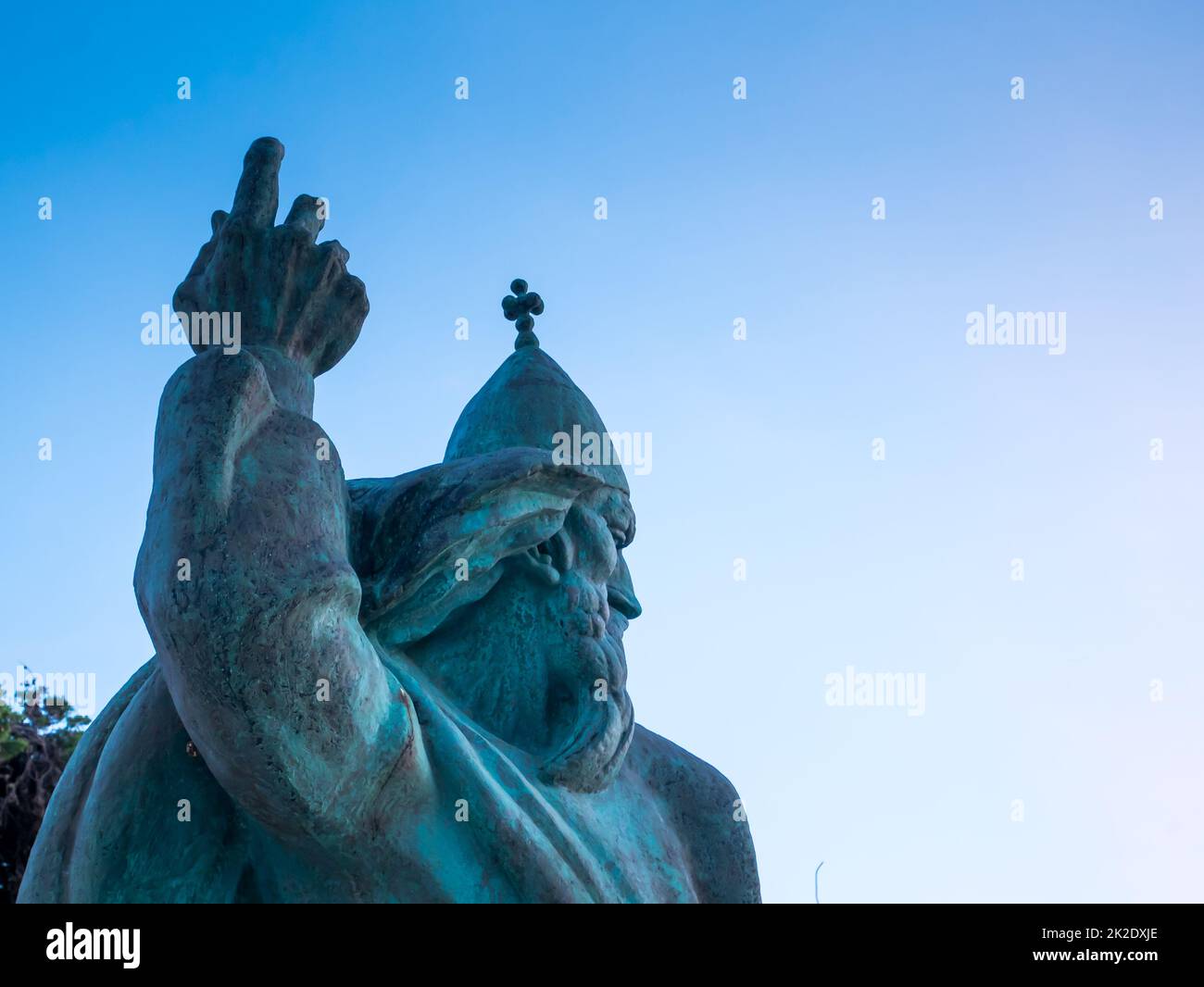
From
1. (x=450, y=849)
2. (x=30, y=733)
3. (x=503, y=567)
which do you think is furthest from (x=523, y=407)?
(x=30, y=733)

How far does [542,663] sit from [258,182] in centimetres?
149

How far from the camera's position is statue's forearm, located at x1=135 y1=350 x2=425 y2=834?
10.5ft

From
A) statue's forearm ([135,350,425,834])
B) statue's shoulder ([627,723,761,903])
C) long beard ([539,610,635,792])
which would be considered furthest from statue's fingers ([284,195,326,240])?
statue's shoulder ([627,723,761,903])

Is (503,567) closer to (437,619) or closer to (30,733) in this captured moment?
(437,619)

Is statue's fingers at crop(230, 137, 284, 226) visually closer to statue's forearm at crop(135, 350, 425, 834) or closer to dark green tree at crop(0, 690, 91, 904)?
statue's forearm at crop(135, 350, 425, 834)

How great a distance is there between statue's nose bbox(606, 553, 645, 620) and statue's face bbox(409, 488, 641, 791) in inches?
12.0

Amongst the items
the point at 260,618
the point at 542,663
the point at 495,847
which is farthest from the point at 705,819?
the point at 260,618

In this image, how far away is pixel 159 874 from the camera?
353 cm

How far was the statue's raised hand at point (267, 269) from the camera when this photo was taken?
12.6 feet

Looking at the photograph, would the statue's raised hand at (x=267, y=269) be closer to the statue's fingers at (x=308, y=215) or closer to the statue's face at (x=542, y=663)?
the statue's fingers at (x=308, y=215)

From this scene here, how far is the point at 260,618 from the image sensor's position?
320 centimetres

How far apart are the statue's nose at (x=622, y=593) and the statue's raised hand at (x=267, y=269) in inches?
47.9

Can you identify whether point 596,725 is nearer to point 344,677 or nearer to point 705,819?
point 705,819

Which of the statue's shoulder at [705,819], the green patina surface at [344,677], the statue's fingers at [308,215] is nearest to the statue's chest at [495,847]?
the green patina surface at [344,677]
